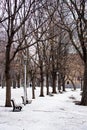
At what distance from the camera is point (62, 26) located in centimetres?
3203

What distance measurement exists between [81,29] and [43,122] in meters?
15.4

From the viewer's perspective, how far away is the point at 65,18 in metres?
32.8

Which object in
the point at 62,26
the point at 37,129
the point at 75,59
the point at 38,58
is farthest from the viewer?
the point at 75,59

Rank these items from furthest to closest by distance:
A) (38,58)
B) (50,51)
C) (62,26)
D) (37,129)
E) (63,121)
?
(50,51)
(38,58)
(62,26)
(63,121)
(37,129)

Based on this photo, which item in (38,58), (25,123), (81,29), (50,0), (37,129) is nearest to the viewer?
(37,129)

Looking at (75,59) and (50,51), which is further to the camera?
(75,59)

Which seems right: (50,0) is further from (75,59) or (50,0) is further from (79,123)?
(75,59)

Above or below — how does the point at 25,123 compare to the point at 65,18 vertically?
below

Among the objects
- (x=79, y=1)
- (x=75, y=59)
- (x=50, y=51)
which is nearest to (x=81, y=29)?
(x=79, y=1)

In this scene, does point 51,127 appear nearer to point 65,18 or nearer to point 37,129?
point 37,129

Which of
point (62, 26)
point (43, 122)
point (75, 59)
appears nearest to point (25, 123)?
point (43, 122)

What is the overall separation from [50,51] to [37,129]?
1437 inches

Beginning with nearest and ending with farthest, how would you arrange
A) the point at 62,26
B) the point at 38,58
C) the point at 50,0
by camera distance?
the point at 50,0, the point at 62,26, the point at 38,58

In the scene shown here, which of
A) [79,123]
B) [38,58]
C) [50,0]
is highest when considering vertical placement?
[50,0]
